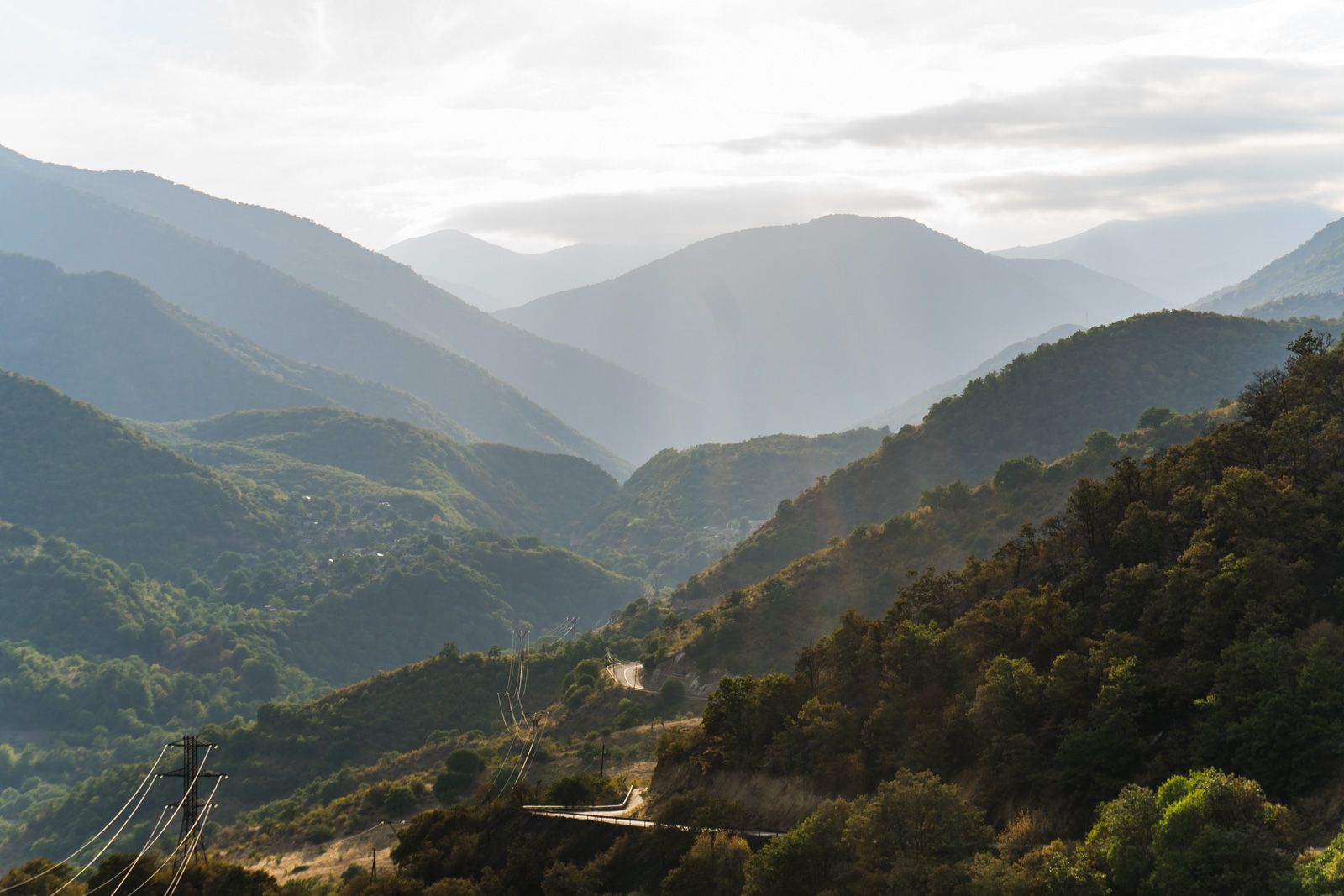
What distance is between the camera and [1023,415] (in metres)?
112

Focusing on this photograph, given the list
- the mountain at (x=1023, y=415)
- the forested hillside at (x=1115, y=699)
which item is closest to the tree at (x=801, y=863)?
the forested hillside at (x=1115, y=699)

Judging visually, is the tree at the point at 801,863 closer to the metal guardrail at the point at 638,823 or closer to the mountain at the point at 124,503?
the metal guardrail at the point at 638,823

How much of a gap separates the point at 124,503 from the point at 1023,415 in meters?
156

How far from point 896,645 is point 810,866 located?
11.0 meters

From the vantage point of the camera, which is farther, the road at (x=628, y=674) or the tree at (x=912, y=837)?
the road at (x=628, y=674)

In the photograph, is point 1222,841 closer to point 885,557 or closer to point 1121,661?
point 1121,661

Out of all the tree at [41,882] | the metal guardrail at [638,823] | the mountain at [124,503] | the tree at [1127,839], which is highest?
the tree at [1127,839]

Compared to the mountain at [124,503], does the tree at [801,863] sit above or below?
above

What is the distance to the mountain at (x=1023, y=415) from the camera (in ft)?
352

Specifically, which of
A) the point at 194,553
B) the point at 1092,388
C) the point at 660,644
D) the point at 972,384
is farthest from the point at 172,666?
the point at 1092,388

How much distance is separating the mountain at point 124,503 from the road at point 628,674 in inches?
4838

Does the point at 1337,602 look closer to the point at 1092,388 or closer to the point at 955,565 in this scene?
the point at 955,565

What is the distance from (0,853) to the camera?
86438 millimetres

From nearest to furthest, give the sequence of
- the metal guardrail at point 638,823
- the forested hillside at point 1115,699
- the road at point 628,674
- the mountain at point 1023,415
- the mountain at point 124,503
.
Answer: the forested hillside at point 1115,699, the metal guardrail at point 638,823, the road at point 628,674, the mountain at point 1023,415, the mountain at point 124,503
